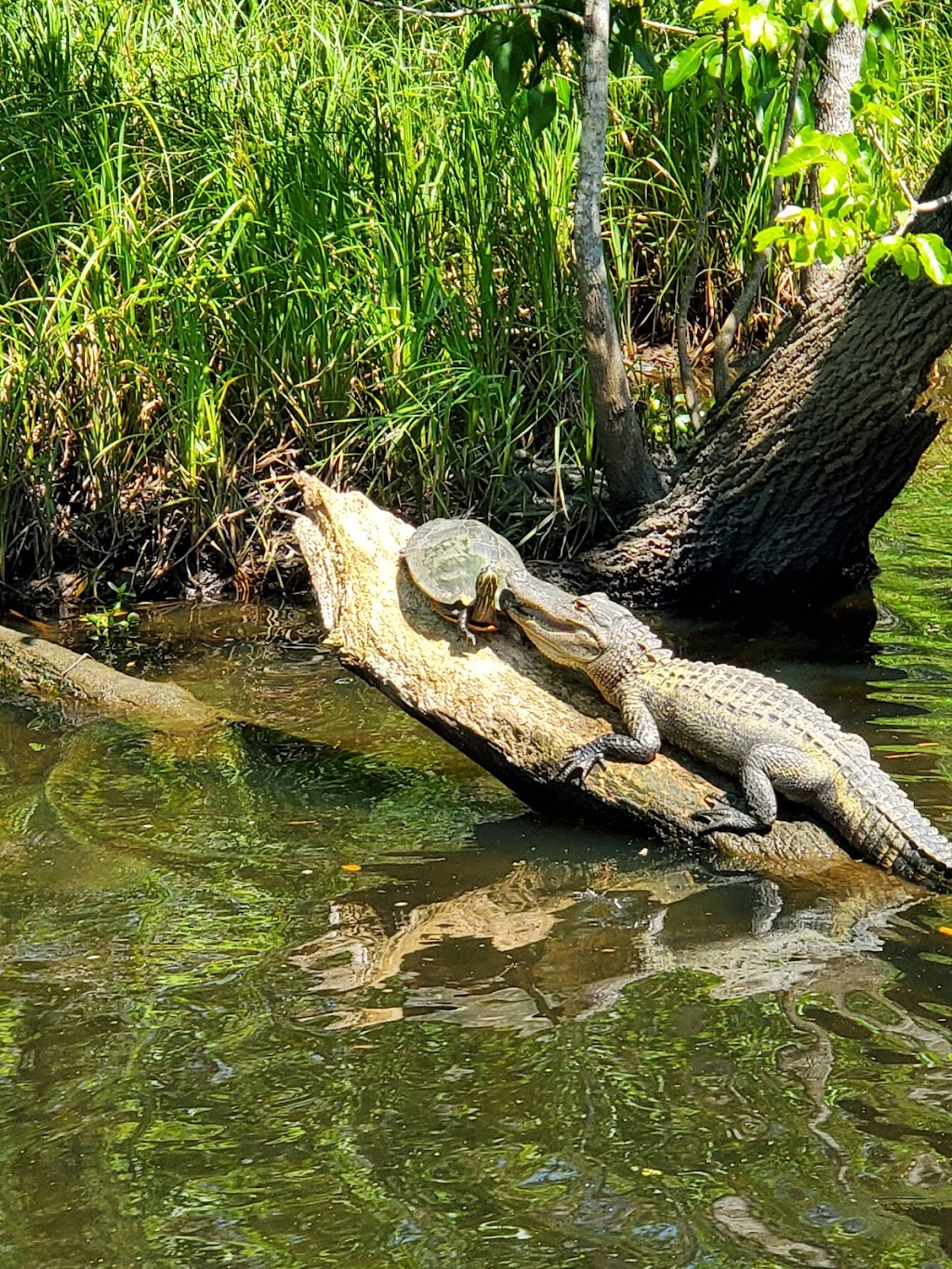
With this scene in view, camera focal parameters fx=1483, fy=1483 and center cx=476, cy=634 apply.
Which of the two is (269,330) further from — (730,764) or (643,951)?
(643,951)

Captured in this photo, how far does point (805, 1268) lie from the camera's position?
292cm

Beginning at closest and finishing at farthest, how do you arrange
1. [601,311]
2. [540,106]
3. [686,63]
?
[686,63]
[540,106]
[601,311]

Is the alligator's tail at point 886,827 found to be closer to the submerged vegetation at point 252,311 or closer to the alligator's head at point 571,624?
the alligator's head at point 571,624

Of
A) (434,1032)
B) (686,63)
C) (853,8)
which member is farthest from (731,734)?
(686,63)

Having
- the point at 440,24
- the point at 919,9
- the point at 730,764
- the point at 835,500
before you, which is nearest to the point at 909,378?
the point at 835,500

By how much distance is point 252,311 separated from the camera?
25.3ft

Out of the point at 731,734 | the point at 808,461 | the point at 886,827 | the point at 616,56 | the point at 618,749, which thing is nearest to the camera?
the point at 886,827

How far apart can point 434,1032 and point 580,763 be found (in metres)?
1.35

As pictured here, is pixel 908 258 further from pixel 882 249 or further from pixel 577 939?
pixel 577 939

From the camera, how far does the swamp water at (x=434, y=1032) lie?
310 centimetres

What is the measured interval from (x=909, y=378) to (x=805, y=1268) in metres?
4.91

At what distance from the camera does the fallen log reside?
16.0 feet

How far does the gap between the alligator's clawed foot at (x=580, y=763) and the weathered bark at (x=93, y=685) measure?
1958 mm

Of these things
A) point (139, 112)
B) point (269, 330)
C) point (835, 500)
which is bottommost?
point (835, 500)
